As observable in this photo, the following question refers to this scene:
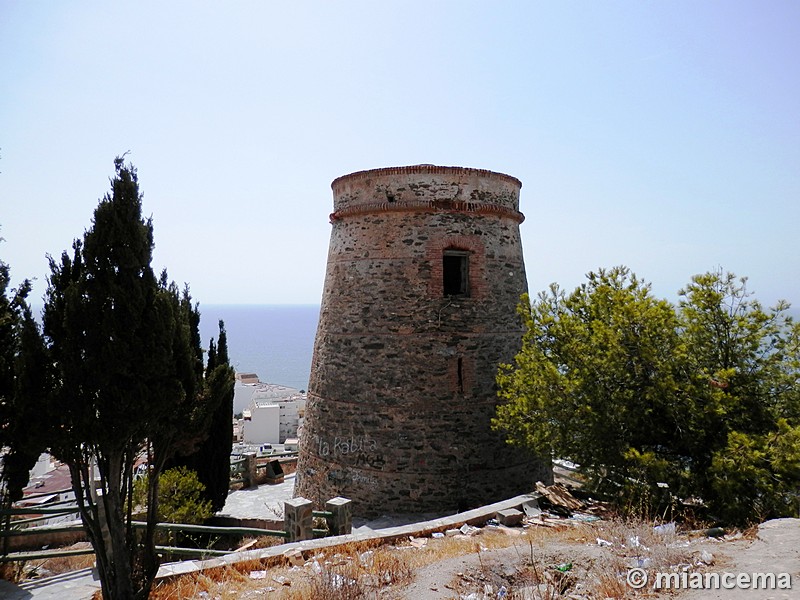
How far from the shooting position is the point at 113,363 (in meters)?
5.66

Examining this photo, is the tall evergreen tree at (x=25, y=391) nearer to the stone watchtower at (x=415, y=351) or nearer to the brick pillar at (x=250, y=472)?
the stone watchtower at (x=415, y=351)

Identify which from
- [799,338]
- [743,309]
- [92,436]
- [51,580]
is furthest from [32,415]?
[799,338]

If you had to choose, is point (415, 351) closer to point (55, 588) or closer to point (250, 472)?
point (55, 588)

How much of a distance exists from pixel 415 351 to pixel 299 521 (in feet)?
13.9

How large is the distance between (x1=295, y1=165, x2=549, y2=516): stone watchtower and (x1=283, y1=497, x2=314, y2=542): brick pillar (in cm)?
281

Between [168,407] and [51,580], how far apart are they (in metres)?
3.78

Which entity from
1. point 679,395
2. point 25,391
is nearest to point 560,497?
point 679,395

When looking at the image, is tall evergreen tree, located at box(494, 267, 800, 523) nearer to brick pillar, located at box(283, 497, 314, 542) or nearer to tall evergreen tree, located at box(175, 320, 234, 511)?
brick pillar, located at box(283, 497, 314, 542)

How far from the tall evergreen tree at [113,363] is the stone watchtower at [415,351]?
5516mm

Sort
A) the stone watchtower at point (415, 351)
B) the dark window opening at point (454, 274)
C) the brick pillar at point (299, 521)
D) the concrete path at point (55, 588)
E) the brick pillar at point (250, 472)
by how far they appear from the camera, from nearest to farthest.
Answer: the concrete path at point (55, 588) < the brick pillar at point (299, 521) < the stone watchtower at point (415, 351) < the dark window opening at point (454, 274) < the brick pillar at point (250, 472)

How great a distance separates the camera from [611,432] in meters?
8.40

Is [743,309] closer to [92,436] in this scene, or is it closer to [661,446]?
[661,446]

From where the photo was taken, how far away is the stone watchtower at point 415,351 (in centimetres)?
1097

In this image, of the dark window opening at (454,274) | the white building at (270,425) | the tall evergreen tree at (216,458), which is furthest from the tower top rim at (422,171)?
the white building at (270,425)
